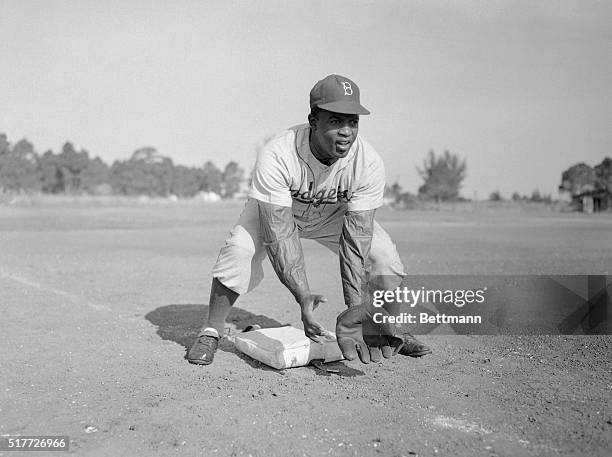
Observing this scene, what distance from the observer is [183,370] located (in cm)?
420

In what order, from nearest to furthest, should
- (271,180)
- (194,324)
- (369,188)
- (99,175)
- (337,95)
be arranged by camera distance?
(337,95) → (271,180) → (369,188) → (194,324) → (99,175)

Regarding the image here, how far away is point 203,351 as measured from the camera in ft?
14.5

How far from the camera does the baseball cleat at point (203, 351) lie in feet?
14.2

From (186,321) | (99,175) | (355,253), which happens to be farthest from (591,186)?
(99,175)

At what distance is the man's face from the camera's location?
3830mm

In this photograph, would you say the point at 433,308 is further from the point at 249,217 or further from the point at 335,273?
the point at 335,273

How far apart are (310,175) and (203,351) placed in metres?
1.54

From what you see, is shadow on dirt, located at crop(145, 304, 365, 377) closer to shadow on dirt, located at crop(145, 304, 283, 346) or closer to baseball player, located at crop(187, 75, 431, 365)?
shadow on dirt, located at crop(145, 304, 283, 346)

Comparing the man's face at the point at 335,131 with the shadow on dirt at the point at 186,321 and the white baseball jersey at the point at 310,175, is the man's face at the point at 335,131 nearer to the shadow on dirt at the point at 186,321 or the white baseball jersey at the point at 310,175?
the white baseball jersey at the point at 310,175

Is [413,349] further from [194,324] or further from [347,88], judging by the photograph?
[194,324]

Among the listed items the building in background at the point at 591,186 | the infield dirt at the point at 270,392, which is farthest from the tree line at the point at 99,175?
the infield dirt at the point at 270,392

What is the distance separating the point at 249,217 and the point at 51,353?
1.88 meters

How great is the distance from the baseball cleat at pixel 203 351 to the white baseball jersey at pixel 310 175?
122 centimetres

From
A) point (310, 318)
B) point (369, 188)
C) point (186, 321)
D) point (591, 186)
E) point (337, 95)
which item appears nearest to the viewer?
point (310, 318)
